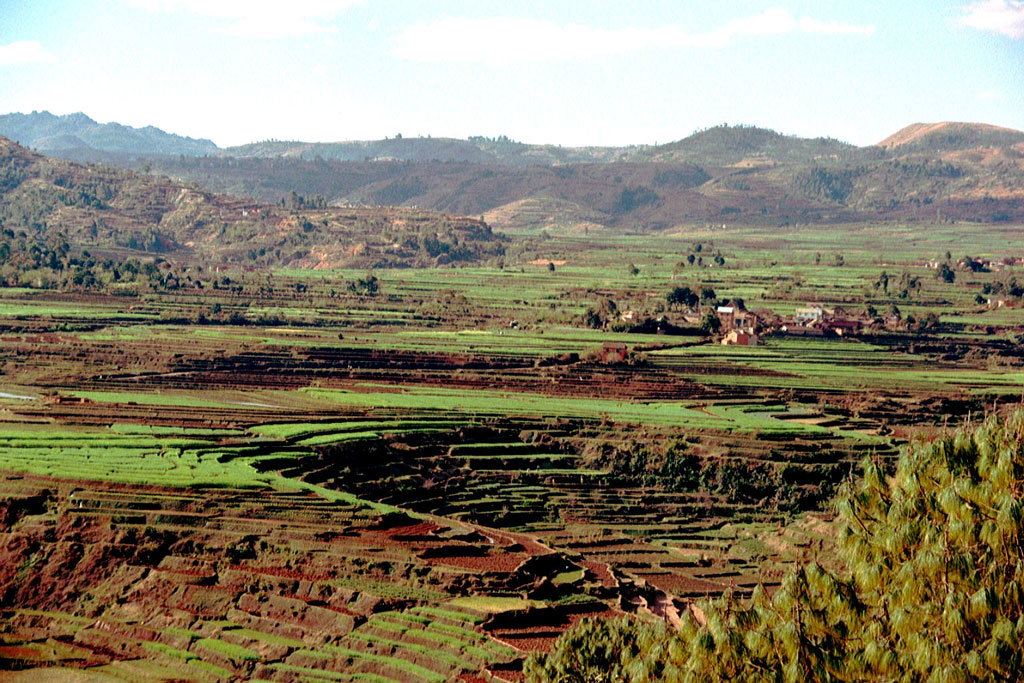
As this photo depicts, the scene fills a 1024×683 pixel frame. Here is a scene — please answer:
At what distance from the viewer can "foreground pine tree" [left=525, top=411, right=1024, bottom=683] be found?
1873 centimetres

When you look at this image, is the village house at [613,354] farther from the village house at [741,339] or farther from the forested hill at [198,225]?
the forested hill at [198,225]

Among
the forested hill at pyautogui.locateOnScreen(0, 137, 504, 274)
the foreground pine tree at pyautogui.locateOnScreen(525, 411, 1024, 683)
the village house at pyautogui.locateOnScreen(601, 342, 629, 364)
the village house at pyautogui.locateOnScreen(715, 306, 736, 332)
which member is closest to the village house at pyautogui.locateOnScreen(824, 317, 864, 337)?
the village house at pyautogui.locateOnScreen(715, 306, 736, 332)

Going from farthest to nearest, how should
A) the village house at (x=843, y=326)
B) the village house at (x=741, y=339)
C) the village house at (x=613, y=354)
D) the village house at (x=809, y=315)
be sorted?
the village house at (x=809, y=315) < the village house at (x=843, y=326) < the village house at (x=741, y=339) < the village house at (x=613, y=354)

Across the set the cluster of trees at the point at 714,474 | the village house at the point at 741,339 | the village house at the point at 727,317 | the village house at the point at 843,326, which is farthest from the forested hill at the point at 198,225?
the cluster of trees at the point at 714,474

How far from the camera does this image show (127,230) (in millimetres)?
160000

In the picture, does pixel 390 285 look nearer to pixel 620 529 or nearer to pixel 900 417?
pixel 900 417

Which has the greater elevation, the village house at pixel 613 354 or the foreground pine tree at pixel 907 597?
the foreground pine tree at pixel 907 597

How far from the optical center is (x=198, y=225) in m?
168

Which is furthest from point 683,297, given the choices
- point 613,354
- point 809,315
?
point 613,354

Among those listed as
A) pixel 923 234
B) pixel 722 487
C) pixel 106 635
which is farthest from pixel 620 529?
pixel 923 234

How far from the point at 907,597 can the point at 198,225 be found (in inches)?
6178

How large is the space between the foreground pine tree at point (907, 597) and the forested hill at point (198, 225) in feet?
429

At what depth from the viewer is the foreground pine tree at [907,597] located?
1873cm

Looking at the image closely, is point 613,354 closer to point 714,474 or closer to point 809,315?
point 809,315
